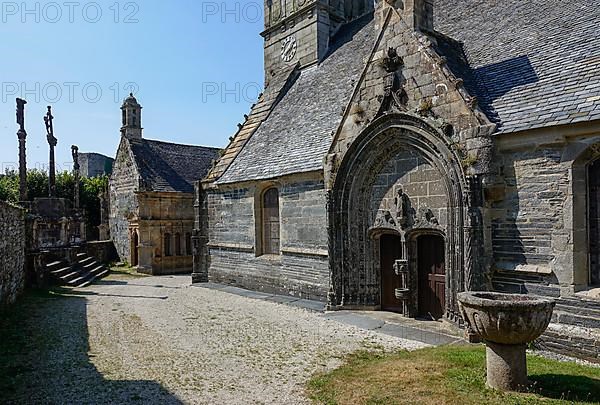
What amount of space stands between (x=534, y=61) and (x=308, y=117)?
7941 mm

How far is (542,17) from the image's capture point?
441 inches

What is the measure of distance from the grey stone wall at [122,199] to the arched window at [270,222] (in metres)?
10.8

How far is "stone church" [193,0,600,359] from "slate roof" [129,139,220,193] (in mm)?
8619

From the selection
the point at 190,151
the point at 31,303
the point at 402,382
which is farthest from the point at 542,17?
the point at 190,151

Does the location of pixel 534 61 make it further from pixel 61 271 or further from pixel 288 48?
pixel 61 271

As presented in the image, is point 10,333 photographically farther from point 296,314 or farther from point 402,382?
point 402,382

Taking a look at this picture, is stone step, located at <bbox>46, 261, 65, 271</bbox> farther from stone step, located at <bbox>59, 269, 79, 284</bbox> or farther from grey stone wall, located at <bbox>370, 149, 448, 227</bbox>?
grey stone wall, located at <bbox>370, 149, 448, 227</bbox>

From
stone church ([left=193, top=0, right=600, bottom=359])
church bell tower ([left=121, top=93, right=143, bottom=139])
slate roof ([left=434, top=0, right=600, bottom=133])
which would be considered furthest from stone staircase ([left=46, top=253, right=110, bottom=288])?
slate roof ([left=434, top=0, right=600, bottom=133])

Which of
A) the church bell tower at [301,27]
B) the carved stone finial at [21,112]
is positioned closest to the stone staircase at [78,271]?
the carved stone finial at [21,112]

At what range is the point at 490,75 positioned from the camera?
34.6 ft

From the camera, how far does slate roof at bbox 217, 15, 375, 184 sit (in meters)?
14.5

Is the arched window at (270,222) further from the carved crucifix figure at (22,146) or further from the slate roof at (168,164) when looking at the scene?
the carved crucifix figure at (22,146)

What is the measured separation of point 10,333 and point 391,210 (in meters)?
9.24

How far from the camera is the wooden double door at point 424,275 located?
10750 millimetres
